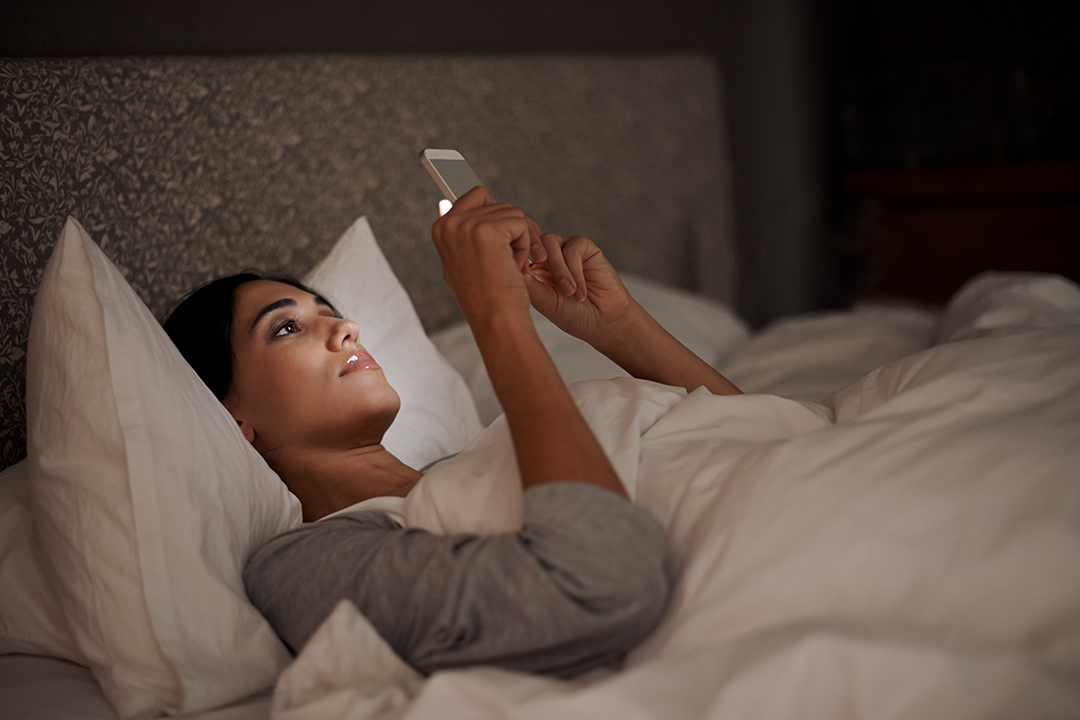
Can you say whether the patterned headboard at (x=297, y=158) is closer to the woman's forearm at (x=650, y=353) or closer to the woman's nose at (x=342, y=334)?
the woman's nose at (x=342, y=334)

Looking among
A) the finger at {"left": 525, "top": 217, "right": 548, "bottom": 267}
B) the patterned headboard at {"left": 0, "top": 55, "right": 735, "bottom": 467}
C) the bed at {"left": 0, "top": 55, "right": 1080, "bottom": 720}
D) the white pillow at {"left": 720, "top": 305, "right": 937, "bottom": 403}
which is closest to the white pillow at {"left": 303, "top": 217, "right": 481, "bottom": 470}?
the bed at {"left": 0, "top": 55, "right": 1080, "bottom": 720}

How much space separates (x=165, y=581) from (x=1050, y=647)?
0.74m

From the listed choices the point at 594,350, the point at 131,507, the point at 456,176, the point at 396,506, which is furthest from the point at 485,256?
the point at 594,350

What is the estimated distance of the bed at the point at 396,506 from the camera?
1.97ft

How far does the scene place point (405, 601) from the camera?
695 mm

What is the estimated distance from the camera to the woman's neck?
1039 mm

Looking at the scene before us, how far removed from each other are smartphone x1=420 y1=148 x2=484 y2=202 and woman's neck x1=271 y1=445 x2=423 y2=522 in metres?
0.37

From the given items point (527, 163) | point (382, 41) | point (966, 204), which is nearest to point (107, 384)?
point (382, 41)

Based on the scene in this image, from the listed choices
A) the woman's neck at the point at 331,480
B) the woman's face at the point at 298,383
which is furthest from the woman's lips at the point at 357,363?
the woman's neck at the point at 331,480

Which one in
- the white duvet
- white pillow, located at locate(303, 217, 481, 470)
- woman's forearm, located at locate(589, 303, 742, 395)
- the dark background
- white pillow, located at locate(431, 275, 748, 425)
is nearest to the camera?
the white duvet

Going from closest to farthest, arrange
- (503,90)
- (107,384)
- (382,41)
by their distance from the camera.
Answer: (107,384) → (382,41) → (503,90)

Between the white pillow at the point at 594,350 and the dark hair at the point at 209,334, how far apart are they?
0.36 metres

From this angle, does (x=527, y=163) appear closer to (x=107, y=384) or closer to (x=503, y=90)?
(x=503, y=90)

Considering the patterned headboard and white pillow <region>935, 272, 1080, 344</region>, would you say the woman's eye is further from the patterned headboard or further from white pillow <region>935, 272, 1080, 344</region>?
white pillow <region>935, 272, 1080, 344</region>
